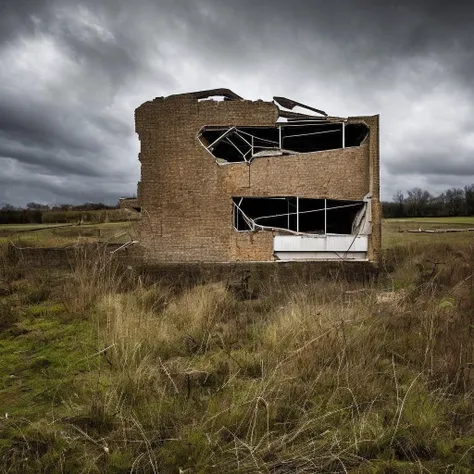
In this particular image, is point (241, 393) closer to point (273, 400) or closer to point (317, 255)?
point (273, 400)

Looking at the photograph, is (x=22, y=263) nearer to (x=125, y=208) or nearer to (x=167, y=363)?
(x=125, y=208)

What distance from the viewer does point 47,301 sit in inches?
299

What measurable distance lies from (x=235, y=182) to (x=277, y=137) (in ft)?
8.00

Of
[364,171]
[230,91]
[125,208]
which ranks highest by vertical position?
[230,91]

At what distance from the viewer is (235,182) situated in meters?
13.4

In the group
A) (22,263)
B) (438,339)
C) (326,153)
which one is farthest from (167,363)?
(326,153)

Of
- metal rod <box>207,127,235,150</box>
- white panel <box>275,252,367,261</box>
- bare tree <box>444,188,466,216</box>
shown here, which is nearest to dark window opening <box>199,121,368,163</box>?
metal rod <box>207,127,235,150</box>

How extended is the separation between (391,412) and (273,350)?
1.42 m

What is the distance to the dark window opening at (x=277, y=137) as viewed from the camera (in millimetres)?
13438

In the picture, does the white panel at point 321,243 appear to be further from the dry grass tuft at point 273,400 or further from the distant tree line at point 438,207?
the distant tree line at point 438,207

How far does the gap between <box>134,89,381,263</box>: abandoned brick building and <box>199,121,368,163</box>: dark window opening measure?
7 centimetres

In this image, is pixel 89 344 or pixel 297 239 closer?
pixel 89 344

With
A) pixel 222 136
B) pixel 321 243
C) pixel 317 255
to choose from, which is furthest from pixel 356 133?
pixel 222 136

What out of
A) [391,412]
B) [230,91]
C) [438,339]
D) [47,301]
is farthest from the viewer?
[230,91]
